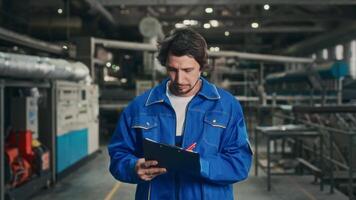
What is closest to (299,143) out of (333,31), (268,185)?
(268,185)

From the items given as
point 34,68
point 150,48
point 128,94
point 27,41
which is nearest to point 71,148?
point 27,41

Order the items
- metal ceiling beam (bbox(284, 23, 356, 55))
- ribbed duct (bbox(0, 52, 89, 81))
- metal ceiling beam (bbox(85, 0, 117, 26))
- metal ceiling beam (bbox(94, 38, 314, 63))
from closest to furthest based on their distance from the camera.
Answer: ribbed duct (bbox(0, 52, 89, 81)) → metal ceiling beam (bbox(85, 0, 117, 26)) → metal ceiling beam (bbox(94, 38, 314, 63)) → metal ceiling beam (bbox(284, 23, 356, 55))

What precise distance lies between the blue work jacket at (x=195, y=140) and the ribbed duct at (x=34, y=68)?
11.2 feet

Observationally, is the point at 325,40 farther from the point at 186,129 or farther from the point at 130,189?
the point at 186,129

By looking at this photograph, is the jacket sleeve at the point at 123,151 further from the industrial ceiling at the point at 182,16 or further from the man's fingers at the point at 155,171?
the industrial ceiling at the point at 182,16

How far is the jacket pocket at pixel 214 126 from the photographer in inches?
70.4

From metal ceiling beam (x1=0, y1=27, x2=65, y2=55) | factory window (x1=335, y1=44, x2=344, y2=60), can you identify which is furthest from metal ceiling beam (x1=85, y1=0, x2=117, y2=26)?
factory window (x1=335, y1=44, x2=344, y2=60)

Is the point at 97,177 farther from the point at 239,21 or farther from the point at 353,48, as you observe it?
the point at 353,48

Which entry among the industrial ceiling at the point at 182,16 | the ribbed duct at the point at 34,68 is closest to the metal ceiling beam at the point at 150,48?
the industrial ceiling at the point at 182,16

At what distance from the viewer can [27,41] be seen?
7.34m

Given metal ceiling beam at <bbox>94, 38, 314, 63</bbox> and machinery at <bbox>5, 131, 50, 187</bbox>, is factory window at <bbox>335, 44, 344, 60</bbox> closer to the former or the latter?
metal ceiling beam at <bbox>94, 38, 314, 63</bbox>

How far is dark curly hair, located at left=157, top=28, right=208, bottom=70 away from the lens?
177cm

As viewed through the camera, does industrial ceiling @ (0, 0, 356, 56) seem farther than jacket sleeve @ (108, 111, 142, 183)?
Yes

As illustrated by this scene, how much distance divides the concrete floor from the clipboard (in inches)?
180
